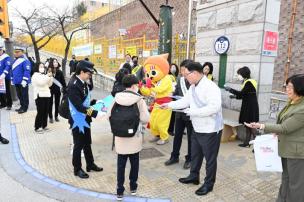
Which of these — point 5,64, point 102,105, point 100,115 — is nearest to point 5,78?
point 5,64

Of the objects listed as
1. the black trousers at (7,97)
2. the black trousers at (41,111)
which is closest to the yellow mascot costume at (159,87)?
the black trousers at (41,111)

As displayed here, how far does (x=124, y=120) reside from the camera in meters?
3.28

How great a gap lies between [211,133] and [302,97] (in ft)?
3.75

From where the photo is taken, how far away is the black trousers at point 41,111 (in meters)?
6.32

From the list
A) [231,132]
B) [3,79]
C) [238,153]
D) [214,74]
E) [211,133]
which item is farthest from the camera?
[3,79]

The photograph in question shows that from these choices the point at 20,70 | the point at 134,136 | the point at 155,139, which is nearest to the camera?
the point at 134,136

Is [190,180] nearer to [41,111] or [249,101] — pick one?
[249,101]

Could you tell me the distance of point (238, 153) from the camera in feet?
17.2

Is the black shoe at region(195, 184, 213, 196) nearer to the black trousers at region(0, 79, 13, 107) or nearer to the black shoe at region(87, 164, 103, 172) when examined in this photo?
the black shoe at region(87, 164, 103, 172)

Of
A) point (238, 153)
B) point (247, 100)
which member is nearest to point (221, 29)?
point (247, 100)

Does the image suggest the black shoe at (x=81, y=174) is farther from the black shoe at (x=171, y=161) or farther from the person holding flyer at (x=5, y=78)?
the person holding flyer at (x=5, y=78)

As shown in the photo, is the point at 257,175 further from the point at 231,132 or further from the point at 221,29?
the point at 221,29

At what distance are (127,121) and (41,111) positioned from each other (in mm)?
3819

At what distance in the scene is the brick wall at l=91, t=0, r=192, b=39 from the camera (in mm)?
13633
